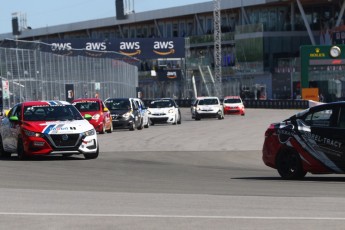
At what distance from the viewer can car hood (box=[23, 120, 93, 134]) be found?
22.4 meters

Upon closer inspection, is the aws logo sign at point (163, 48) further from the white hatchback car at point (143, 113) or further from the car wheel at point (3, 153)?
the car wheel at point (3, 153)

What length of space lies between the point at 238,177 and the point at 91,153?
6.02m

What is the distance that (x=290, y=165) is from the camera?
17328mm

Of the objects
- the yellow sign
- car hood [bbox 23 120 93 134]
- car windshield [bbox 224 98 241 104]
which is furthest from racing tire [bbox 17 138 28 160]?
car windshield [bbox 224 98 241 104]

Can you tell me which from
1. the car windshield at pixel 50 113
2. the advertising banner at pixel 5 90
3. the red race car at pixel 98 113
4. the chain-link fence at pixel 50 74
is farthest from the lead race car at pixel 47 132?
the chain-link fence at pixel 50 74

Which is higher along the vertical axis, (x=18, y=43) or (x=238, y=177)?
(x=18, y=43)

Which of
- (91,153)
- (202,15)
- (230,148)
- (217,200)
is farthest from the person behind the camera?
(202,15)

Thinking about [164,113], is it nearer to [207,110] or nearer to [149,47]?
[207,110]

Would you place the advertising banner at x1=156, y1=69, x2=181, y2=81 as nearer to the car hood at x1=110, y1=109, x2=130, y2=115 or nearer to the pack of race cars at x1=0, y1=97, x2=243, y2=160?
the car hood at x1=110, y1=109, x2=130, y2=115

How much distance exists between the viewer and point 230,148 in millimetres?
28922

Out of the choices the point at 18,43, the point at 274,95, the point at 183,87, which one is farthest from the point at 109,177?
the point at 183,87

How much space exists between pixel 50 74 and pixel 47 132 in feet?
77.5

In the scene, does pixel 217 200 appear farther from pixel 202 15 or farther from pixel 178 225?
pixel 202 15

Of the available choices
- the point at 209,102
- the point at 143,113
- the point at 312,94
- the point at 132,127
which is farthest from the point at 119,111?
the point at 312,94
